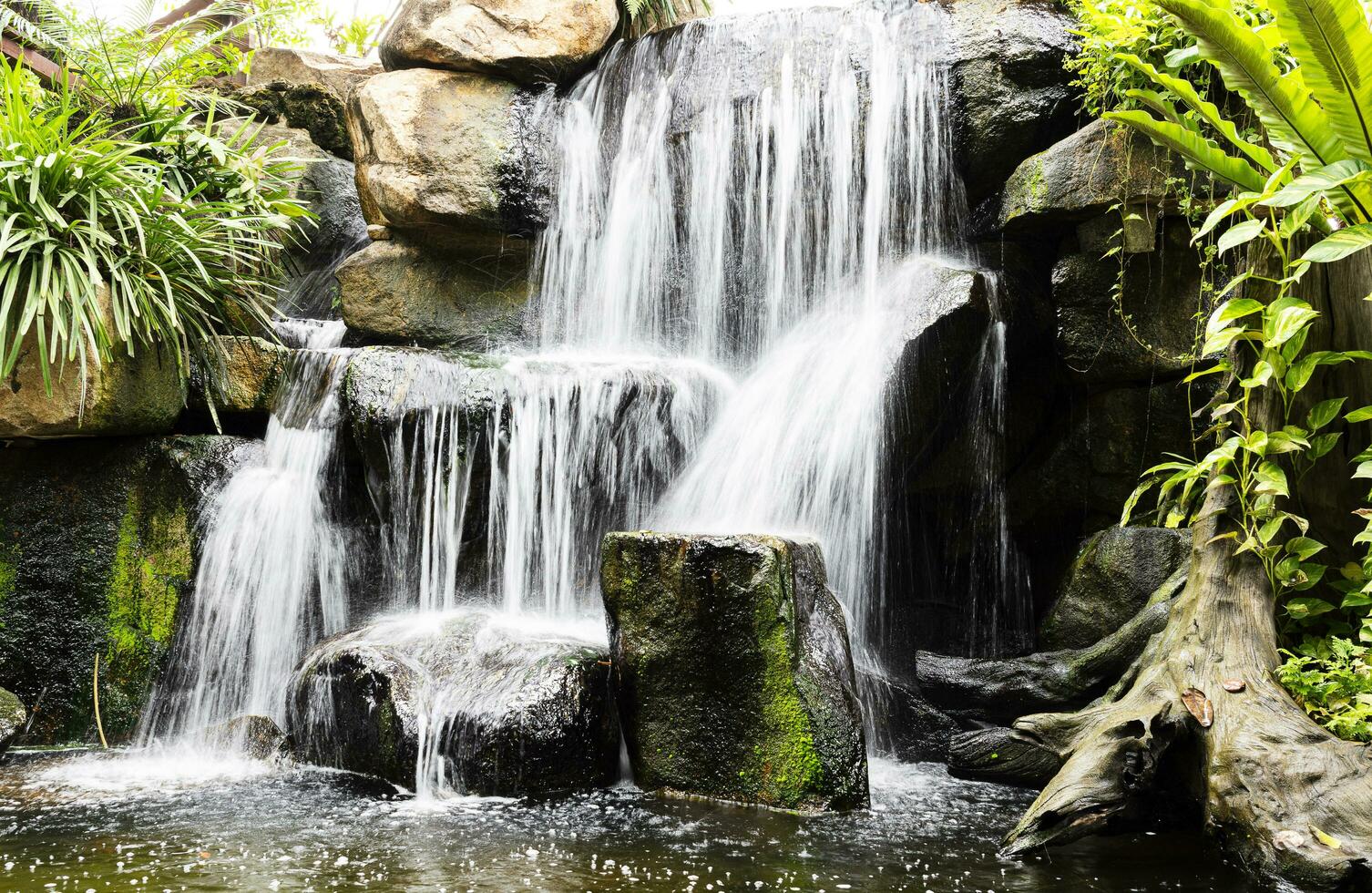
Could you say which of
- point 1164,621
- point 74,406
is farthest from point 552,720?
point 74,406

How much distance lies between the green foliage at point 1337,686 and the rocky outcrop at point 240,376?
18.5 ft

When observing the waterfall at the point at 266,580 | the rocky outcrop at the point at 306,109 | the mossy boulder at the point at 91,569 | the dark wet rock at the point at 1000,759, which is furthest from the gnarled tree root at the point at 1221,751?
the rocky outcrop at the point at 306,109

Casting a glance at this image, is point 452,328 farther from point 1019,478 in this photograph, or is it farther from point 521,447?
point 1019,478

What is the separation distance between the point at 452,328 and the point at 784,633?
443 centimetres

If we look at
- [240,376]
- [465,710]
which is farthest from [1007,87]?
[240,376]

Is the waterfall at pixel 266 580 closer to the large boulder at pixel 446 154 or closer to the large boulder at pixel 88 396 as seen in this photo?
the large boulder at pixel 88 396

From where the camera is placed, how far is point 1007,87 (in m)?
6.38

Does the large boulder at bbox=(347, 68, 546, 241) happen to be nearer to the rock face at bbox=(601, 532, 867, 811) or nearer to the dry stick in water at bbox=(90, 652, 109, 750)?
the dry stick in water at bbox=(90, 652, 109, 750)

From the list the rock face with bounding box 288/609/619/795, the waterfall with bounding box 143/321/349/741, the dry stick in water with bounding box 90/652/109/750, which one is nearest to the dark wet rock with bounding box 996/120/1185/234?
the rock face with bounding box 288/609/619/795

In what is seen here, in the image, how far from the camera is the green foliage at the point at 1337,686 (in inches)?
132

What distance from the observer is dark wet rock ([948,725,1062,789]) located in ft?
14.4

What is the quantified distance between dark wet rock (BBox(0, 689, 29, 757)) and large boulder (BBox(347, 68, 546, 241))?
3962mm

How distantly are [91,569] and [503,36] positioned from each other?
16.1 feet

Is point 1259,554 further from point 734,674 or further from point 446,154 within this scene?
point 446,154
